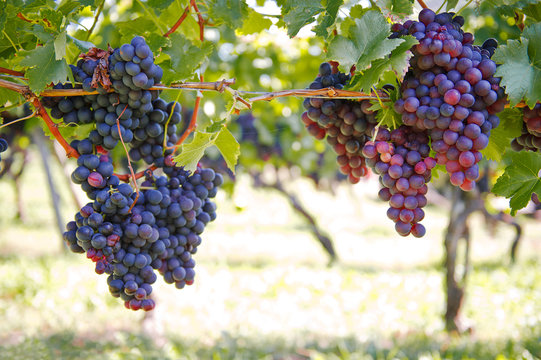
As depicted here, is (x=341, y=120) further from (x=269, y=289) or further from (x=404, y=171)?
(x=269, y=289)

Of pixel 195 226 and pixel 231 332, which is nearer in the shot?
pixel 195 226

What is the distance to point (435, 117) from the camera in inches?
38.3

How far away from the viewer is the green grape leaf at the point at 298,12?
48.0 inches

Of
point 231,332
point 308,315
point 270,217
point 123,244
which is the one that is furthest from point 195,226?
point 270,217

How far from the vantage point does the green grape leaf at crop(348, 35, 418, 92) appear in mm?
967

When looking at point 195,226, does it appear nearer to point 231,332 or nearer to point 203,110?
point 203,110

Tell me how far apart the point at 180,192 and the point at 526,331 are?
4.31m

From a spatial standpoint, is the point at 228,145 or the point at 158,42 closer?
the point at 228,145

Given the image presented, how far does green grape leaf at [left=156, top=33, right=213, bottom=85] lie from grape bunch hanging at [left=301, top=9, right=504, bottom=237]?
0.45 meters

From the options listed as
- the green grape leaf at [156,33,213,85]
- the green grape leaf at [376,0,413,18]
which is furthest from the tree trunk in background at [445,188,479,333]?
the green grape leaf at [156,33,213,85]

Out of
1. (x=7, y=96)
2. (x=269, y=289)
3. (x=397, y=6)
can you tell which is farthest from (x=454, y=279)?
(x=7, y=96)

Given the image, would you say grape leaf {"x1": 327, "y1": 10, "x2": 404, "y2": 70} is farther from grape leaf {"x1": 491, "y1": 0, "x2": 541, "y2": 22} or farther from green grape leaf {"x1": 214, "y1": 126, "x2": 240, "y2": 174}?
grape leaf {"x1": 491, "y1": 0, "x2": 541, "y2": 22}

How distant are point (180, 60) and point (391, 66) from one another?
1.84ft

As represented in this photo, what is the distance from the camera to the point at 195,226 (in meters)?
1.28
